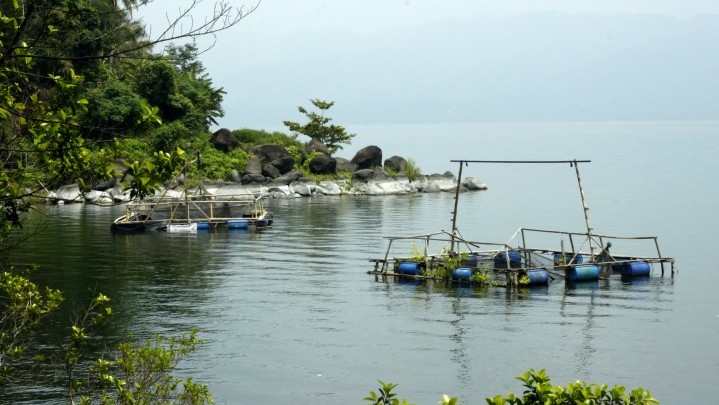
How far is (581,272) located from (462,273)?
188 inches

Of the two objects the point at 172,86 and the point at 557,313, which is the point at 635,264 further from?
the point at 172,86

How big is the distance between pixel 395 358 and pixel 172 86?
53.1 metres

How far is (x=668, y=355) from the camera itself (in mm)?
26344

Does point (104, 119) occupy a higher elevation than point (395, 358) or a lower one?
higher

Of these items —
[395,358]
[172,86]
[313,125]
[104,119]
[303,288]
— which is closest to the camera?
[395,358]

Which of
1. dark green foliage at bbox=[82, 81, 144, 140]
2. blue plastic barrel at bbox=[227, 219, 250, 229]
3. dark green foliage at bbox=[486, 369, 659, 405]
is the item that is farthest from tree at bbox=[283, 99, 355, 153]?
dark green foliage at bbox=[486, 369, 659, 405]

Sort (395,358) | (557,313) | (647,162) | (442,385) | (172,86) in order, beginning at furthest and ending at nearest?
(647,162) → (172,86) → (557,313) → (395,358) → (442,385)

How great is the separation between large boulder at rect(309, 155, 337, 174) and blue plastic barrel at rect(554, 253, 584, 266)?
43564 millimetres

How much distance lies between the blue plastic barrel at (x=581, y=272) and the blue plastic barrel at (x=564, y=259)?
669 mm

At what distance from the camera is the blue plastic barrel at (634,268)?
37469mm

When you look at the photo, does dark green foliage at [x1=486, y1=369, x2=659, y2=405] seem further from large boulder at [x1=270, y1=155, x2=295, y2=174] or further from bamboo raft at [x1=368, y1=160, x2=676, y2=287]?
large boulder at [x1=270, y1=155, x2=295, y2=174]

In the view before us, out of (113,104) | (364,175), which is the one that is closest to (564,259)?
(113,104)

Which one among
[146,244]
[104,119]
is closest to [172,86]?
[104,119]

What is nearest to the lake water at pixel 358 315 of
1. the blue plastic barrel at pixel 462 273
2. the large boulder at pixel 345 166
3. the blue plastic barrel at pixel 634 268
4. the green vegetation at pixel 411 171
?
the blue plastic barrel at pixel 462 273
